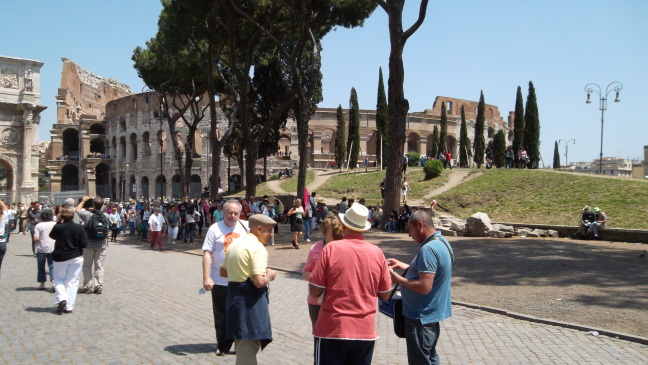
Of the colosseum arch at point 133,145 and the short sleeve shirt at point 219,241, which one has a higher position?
the colosseum arch at point 133,145

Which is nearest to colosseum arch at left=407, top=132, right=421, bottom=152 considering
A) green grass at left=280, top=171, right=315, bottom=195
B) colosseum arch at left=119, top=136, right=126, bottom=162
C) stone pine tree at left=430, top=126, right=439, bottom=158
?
stone pine tree at left=430, top=126, right=439, bottom=158

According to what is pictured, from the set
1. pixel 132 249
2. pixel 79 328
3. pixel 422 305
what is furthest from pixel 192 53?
pixel 422 305

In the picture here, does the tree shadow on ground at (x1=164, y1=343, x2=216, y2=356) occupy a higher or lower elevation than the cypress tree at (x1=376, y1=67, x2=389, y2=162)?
lower

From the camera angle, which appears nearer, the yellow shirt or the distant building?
the yellow shirt

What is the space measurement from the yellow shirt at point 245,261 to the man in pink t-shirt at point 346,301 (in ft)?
2.65

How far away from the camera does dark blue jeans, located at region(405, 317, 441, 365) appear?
358cm

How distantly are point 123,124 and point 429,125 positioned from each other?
1287 inches

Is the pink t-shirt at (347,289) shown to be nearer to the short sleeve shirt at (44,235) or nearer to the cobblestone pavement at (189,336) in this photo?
the cobblestone pavement at (189,336)

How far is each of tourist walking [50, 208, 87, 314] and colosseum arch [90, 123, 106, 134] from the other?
57.9 m

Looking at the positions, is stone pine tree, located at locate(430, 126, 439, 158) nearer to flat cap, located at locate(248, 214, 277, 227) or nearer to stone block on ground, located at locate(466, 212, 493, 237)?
stone block on ground, located at locate(466, 212, 493, 237)

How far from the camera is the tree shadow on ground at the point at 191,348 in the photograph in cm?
532

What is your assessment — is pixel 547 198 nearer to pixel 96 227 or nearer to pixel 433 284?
pixel 96 227

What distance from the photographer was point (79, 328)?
6270 millimetres

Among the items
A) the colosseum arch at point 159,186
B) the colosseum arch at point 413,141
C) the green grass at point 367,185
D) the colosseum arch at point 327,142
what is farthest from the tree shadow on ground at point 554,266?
the colosseum arch at point 159,186
